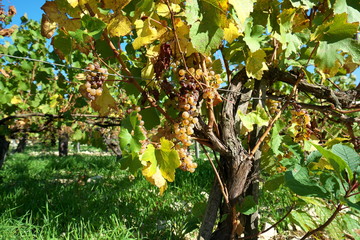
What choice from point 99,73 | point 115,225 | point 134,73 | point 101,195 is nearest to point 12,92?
point 101,195

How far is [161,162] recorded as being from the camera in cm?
101

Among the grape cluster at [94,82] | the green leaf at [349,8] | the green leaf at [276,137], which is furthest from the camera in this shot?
the green leaf at [276,137]

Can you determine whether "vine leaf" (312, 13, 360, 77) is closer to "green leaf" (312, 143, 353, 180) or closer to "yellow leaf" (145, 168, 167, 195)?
Result: "green leaf" (312, 143, 353, 180)

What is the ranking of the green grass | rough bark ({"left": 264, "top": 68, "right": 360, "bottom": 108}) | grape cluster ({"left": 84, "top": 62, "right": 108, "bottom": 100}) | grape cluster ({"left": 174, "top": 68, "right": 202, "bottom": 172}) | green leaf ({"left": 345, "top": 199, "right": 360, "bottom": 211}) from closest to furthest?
green leaf ({"left": 345, "top": 199, "right": 360, "bottom": 211}) < grape cluster ({"left": 84, "top": 62, "right": 108, "bottom": 100}) < grape cluster ({"left": 174, "top": 68, "right": 202, "bottom": 172}) < rough bark ({"left": 264, "top": 68, "right": 360, "bottom": 108}) < the green grass

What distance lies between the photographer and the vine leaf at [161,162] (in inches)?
38.2

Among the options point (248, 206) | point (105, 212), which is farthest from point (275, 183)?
point (105, 212)

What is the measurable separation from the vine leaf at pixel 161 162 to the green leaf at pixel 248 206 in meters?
0.48

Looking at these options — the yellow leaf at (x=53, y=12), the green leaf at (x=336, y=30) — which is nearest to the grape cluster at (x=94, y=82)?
the yellow leaf at (x=53, y=12)

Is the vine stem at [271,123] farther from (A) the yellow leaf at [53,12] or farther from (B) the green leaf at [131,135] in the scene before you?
(A) the yellow leaf at [53,12]

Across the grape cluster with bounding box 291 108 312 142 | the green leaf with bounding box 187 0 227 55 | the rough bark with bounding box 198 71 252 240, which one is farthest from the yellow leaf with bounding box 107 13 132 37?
the grape cluster with bounding box 291 108 312 142

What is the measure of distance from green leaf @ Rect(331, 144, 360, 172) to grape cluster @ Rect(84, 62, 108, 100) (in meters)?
0.87

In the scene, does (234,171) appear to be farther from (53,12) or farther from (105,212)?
(105,212)

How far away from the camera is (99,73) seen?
1.00m

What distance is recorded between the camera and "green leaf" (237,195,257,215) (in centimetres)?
125
